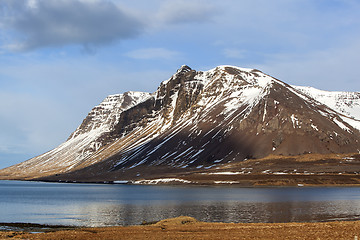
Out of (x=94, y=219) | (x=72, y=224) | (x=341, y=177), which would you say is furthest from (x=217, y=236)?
(x=341, y=177)

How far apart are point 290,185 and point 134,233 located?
141m

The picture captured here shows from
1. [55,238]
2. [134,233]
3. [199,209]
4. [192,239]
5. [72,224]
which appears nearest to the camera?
[192,239]

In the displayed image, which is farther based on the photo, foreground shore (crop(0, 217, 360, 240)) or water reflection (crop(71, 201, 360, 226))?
water reflection (crop(71, 201, 360, 226))

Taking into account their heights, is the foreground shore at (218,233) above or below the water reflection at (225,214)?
above

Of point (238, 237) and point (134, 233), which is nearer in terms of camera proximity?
point (238, 237)

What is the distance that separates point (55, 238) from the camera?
4169cm

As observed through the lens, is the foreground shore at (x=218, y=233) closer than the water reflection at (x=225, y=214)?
Yes

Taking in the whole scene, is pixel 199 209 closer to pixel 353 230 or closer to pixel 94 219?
pixel 94 219

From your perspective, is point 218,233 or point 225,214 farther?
point 225,214

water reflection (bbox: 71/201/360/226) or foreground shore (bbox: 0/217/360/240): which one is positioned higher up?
foreground shore (bbox: 0/217/360/240)

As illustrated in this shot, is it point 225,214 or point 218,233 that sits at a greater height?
point 218,233

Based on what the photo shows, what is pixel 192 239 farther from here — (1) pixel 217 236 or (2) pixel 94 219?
(2) pixel 94 219

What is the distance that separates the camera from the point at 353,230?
41125 millimetres

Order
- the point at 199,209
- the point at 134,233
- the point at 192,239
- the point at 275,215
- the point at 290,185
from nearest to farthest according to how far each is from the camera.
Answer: the point at 192,239
the point at 134,233
the point at 275,215
the point at 199,209
the point at 290,185
